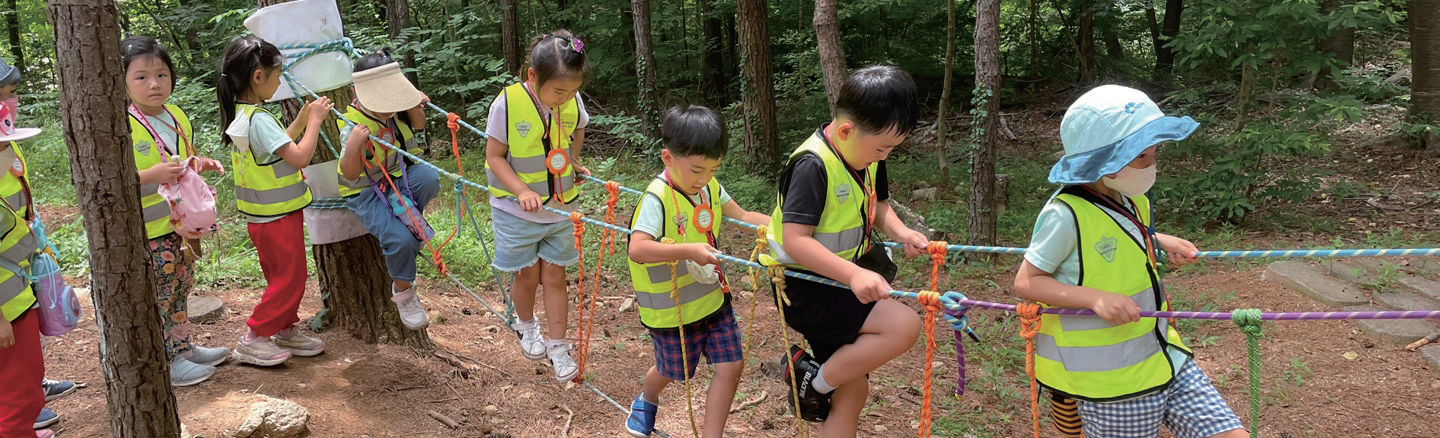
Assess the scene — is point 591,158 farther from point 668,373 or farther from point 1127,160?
point 1127,160

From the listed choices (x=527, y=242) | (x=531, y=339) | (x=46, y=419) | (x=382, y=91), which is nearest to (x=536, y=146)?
(x=527, y=242)

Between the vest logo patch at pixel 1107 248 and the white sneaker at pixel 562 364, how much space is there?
78.7 inches

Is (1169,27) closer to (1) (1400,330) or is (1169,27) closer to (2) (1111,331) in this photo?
(1) (1400,330)

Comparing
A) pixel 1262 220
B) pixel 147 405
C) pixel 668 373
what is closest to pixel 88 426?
pixel 147 405

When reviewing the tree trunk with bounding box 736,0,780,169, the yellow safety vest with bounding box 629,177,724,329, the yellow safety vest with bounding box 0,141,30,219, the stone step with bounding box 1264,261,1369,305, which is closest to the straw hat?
the yellow safety vest with bounding box 0,141,30,219

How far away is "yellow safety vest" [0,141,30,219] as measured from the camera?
262cm

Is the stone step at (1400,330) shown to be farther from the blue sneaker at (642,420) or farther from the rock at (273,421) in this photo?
the rock at (273,421)

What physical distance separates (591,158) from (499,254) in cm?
629

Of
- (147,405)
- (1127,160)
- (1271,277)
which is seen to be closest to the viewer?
(1127,160)

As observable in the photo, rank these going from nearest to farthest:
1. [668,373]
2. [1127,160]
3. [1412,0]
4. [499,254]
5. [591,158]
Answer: [1127,160], [668,373], [499,254], [1412,0], [591,158]

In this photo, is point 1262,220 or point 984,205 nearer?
point 984,205

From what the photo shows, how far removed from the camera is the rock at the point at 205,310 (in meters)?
A: 3.96

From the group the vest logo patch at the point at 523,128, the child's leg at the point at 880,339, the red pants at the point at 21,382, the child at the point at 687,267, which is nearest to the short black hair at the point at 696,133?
the child at the point at 687,267

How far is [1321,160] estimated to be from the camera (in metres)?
7.80
